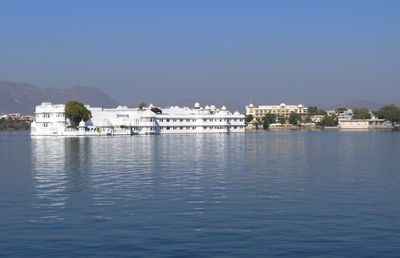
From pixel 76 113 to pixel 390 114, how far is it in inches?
3537

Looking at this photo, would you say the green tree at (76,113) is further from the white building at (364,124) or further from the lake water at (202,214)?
the white building at (364,124)

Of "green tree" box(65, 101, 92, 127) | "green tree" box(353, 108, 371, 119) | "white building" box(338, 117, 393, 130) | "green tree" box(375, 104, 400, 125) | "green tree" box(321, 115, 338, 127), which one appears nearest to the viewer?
"green tree" box(65, 101, 92, 127)

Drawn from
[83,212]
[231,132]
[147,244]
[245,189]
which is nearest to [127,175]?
[245,189]

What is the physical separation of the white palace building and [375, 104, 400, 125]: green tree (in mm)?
51607

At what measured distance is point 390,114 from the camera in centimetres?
16188

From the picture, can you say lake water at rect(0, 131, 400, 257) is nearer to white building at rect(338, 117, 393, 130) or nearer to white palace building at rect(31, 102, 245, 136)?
white palace building at rect(31, 102, 245, 136)

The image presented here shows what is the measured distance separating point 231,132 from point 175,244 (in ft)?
367

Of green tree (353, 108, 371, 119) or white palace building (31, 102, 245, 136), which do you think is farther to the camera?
green tree (353, 108, 371, 119)

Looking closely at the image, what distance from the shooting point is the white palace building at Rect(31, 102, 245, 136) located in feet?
330

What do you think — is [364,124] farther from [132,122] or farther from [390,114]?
[132,122]

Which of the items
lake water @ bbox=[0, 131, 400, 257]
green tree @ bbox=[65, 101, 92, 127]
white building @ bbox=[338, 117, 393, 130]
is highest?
green tree @ bbox=[65, 101, 92, 127]

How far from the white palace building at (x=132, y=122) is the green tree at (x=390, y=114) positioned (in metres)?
51.6

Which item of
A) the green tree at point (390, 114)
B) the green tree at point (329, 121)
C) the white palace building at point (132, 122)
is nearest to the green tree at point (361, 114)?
the green tree at point (390, 114)

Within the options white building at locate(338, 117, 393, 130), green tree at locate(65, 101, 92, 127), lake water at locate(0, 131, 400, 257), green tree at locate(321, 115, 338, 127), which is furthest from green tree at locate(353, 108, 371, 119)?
lake water at locate(0, 131, 400, 257)
